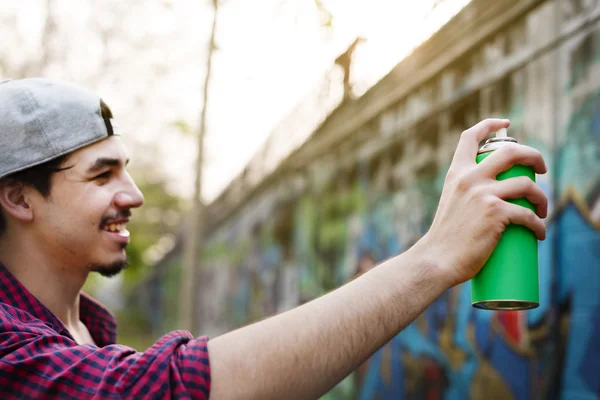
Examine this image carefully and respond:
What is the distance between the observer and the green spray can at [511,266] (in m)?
1.22

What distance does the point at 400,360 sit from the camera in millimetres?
6008

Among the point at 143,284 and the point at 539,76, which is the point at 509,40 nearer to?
the point at 539,76

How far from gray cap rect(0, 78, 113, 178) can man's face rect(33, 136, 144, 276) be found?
0.26ft

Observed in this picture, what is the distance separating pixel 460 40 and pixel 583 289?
2501 mm

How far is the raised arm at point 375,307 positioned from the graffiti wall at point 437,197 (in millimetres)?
2567

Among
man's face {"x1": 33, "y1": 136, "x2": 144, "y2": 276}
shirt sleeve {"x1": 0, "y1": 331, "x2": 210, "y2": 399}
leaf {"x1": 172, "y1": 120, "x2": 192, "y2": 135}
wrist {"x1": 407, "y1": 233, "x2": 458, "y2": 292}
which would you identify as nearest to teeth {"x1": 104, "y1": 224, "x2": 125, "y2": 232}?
man's face {"x1": 33, "y1": 136, "x2": 144, "y2": 276}

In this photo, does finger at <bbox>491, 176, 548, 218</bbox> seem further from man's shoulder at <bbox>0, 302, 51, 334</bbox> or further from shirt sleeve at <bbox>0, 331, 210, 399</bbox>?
man's shoulder at <bbox>0, 302, 51, 334</bbox>

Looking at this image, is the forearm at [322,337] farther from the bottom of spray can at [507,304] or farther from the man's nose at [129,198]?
the man's nose at [129,198]

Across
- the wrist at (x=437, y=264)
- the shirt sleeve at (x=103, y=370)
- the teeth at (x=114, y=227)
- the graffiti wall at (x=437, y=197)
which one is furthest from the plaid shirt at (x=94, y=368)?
the graffiti wall at (x=437, y=197)

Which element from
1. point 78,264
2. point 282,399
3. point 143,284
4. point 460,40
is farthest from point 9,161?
point 143,284

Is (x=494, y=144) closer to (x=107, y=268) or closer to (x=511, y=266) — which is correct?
(x=511, y=266)

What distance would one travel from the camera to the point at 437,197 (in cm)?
536

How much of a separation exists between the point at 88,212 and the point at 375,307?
3.62 feet

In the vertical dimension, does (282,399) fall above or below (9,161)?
below
